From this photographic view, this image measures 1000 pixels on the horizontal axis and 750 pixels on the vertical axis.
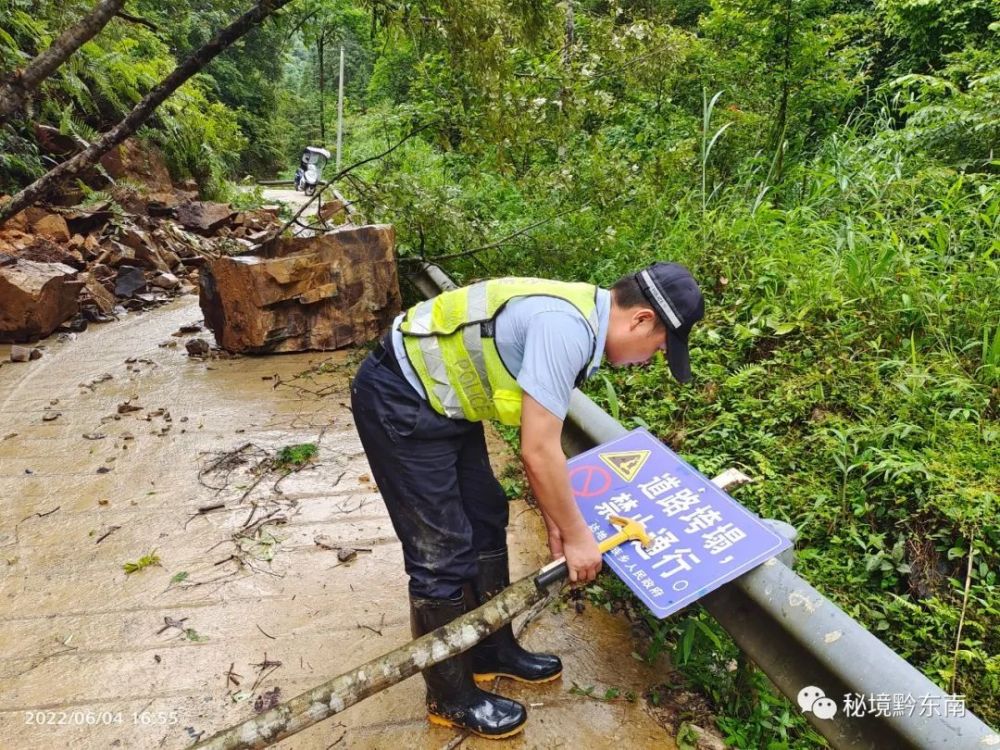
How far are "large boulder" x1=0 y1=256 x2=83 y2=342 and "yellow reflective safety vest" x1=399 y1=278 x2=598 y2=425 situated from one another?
5522mm

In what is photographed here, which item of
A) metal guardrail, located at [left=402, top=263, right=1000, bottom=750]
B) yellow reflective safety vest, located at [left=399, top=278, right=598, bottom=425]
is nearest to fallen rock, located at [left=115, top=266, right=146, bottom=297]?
yellow reflective safety vest, located at [left=399, top=278, right=598, bottom=425]

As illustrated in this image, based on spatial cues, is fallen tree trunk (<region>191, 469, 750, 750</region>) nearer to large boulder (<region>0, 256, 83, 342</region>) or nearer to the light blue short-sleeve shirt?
the light blue short-sleeve shirt

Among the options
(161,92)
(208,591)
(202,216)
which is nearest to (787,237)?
(208,591)

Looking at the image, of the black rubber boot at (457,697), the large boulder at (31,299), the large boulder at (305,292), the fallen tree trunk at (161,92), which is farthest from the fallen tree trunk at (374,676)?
the large boulder at (31,299)

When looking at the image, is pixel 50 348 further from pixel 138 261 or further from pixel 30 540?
pixel 30 540

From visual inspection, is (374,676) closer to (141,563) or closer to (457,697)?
(457,697)

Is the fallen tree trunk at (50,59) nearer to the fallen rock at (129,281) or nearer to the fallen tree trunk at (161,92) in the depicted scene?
the fallen tree trunk at (161,92)

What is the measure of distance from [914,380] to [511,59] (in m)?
3.84

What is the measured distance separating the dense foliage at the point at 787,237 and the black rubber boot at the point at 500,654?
16.2 inches

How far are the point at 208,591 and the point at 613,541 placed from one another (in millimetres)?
1830

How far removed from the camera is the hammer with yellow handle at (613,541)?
189cm

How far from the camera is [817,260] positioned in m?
3.97

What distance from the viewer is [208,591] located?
2744 millimetres

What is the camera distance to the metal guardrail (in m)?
1.37
